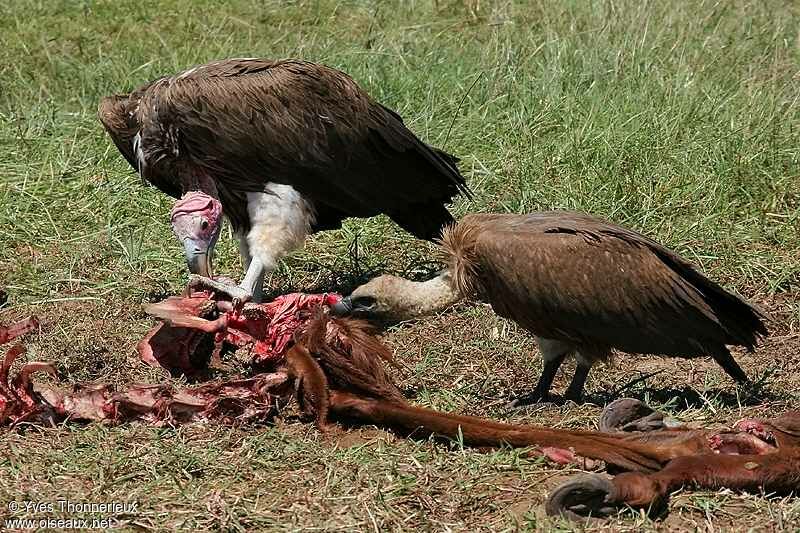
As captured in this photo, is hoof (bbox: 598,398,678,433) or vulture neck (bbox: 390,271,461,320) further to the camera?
vulture neck (bbox: 390,271,461,320)

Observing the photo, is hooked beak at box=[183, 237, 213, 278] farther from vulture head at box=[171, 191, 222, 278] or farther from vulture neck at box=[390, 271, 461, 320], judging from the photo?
vulture neck at box=[390, 271, 461, 320]

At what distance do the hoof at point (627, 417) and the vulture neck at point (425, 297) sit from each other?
1.14 m

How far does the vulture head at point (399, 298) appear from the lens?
14.9 ft

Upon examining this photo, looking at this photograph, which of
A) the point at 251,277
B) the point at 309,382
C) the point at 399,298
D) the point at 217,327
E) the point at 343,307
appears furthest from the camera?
the point at 251,277

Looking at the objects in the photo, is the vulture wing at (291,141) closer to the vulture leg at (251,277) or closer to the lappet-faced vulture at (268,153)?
the lappet-faced vulture at (268,153)

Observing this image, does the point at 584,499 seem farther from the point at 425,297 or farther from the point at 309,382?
the point at 425,297

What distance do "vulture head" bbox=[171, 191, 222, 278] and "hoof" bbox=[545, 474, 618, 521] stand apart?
2.16 meters

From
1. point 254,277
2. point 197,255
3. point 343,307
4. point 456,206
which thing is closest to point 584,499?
point 343,307

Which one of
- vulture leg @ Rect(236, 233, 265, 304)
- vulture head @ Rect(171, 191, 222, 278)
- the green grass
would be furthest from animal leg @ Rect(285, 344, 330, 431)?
vulture leg @ Rect(236, 233, 265, 304)

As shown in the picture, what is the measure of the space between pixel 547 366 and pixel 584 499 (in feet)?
4.39

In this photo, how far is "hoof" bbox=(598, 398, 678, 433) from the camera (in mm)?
3445

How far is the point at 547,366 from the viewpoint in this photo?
427 centimetres

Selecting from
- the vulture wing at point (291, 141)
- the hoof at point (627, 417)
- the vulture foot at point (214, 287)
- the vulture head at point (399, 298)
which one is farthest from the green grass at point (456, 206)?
the vulture wing at point (291, 141)

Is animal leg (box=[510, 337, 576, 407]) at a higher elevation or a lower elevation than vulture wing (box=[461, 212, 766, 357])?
lower
